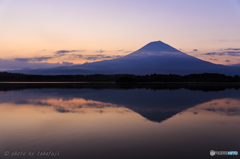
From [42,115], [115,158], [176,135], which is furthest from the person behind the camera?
[42,115]

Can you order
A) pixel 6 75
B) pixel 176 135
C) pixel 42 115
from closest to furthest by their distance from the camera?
pixel 176 135 → pixel 42 115 → pixel 6 75

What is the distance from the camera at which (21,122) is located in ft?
27.3

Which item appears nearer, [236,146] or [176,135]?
[236,146]

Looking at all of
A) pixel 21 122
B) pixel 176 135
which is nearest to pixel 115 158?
pixel 176 135

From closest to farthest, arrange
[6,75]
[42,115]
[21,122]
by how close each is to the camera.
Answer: [21,122], [42,115], [6,75]

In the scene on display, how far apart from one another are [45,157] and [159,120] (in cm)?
516

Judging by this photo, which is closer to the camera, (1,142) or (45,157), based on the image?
(45,157)

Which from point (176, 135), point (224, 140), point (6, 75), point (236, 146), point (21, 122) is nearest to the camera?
point (236, 146)

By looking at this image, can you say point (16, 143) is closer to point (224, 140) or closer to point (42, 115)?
point (42, 115)

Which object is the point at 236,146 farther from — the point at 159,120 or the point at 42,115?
the point at 42,115

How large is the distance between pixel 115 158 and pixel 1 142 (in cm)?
349

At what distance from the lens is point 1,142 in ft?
19.0

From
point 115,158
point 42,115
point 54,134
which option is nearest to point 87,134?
point 54,134

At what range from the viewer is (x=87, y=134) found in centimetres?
662
